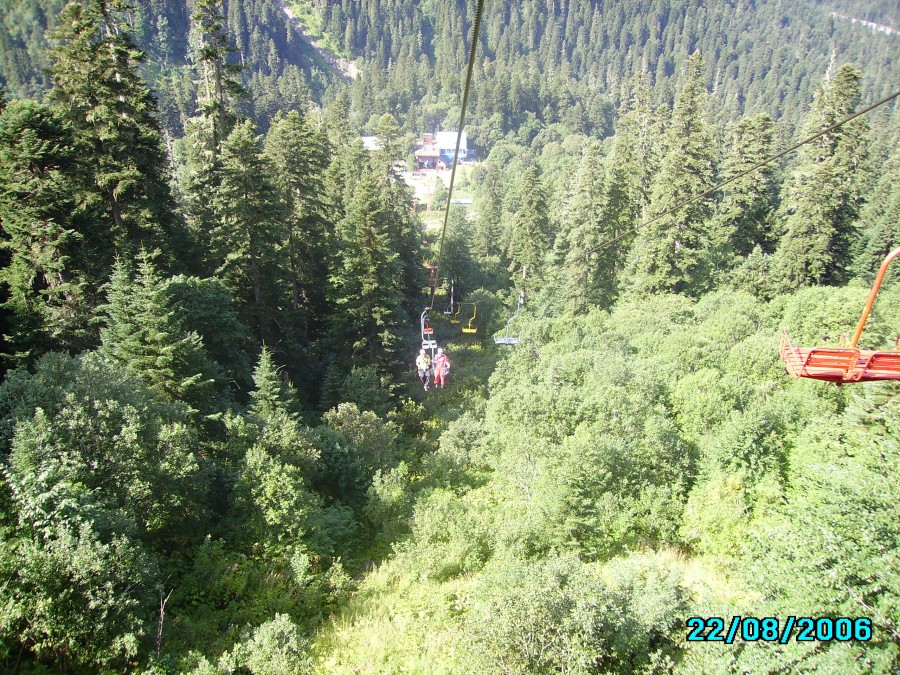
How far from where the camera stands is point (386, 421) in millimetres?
27844

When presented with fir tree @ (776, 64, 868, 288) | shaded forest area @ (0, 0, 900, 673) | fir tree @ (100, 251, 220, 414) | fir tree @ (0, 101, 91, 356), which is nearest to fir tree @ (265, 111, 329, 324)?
shaded forest area @ (0, 0, 900, 673)

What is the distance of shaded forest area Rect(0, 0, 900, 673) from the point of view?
10.4 metres

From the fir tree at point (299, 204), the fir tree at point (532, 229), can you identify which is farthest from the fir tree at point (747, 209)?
the fir tree at point (299, 204)

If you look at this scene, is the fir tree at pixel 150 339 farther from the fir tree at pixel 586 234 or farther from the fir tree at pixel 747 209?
the fir tree at pixel 747 209

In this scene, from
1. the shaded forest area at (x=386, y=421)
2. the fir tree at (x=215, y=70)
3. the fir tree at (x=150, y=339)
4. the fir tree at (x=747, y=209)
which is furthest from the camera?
the fir tree at (x=747, y=209)

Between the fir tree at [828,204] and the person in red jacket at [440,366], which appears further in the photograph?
the fir tree at [828,204]

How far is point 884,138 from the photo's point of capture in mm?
73312

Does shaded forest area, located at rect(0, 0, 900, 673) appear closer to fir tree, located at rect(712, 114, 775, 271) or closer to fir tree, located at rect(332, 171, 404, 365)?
fir tree, located at rect(332, 171, 404, 365)

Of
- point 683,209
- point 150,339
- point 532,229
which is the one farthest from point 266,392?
point 532,229
